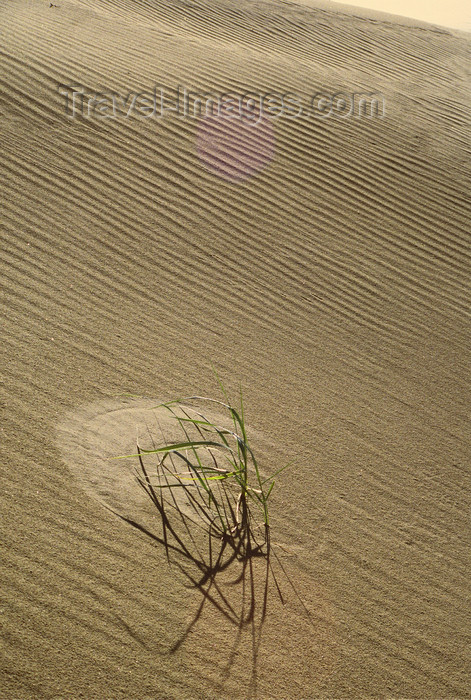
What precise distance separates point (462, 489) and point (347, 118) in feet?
16.3

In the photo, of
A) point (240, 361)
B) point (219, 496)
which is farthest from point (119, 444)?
point (240, 361)

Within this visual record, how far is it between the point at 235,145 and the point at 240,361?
10.1ft

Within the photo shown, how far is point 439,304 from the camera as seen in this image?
195 inches

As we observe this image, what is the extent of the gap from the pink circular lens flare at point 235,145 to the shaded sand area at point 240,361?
0.12 ft

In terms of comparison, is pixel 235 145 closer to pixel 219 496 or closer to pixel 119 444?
pixel 119 444

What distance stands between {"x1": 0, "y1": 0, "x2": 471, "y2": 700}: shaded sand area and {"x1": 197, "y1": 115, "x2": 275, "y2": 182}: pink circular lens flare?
37mm

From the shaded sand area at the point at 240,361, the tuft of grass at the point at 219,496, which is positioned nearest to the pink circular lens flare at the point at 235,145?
the shaded sand area at the point at 240,361

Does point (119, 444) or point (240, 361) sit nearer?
point (119, 444)

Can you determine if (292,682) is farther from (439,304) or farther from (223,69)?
(223,69)

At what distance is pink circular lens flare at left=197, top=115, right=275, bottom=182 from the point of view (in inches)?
232

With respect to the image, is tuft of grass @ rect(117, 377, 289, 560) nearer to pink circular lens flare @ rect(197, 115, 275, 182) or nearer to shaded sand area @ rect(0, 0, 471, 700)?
shaded sand area @ rect(0, 0, 471, 700)

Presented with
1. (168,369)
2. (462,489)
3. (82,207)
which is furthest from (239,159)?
(462,489)

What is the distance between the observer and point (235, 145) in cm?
620

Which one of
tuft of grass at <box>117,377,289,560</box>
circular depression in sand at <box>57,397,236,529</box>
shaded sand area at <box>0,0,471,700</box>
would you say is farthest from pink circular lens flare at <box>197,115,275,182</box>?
tuft of grass at <box>117,377,289,560</box>
